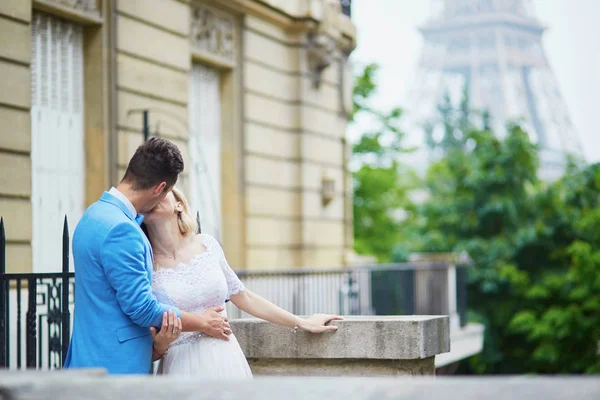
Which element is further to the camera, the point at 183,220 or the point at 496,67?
the point at 496,67

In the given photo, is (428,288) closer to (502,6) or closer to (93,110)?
(93,110)

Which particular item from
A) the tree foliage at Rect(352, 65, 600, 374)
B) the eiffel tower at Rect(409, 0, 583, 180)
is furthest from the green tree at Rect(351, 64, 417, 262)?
the eiffel tower at Rect(409, 0, 583, 180)

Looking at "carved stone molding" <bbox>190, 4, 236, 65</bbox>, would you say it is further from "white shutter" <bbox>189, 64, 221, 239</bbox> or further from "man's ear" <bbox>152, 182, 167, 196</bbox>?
"man's ear" <bbox>152, 182, 167, 196</bbox>

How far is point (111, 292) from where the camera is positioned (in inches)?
174

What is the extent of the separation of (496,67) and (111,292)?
451ft

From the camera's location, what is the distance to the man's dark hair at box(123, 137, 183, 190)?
444 centimetres

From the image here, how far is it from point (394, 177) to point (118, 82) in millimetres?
25360

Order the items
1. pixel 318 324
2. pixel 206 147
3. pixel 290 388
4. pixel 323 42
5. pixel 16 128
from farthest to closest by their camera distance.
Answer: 1. pixel 323 42
2. pixel 206 147
3. pixel 16 128
4. pixel 318 324
5. pixel 290 388

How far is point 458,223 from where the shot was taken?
24812 mm

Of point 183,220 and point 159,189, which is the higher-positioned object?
point 159,189

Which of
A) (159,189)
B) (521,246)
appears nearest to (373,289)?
(521,246)

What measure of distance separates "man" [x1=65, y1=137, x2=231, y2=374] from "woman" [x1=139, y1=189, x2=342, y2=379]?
0.21 metres

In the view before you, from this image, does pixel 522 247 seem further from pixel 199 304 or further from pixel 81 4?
pixel 199 304

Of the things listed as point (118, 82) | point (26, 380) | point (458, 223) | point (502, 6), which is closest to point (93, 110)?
point (118, 82)
